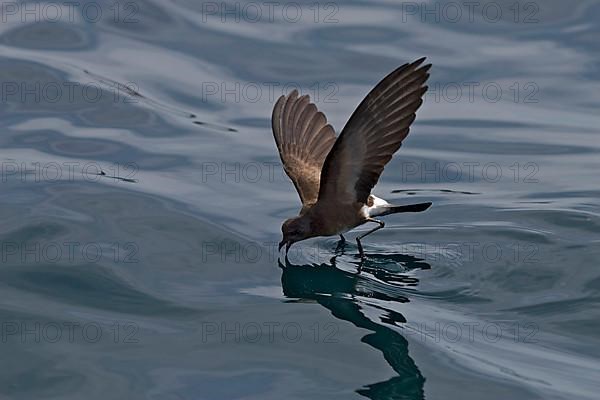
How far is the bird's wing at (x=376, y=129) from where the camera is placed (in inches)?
263

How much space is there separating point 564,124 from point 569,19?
7.33 feet

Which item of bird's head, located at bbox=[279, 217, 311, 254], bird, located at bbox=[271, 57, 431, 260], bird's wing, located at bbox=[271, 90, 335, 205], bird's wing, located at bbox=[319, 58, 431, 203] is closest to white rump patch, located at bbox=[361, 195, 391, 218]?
bird, located at bbox=[271, 57, 431, 260]

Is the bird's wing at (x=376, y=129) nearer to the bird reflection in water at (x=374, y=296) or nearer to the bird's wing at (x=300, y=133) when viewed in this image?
the bird reflection in water at (x=374, y=296)

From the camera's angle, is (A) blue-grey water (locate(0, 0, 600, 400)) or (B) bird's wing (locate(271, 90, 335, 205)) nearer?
(A) blue-grey water (locate(0, 0, 600, 400))

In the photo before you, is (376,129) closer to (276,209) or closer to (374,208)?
(374,208)

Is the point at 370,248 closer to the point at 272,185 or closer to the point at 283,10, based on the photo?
the point at 272,185

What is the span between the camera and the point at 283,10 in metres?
12.0

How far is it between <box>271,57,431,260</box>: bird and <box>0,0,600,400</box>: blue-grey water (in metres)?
0.31

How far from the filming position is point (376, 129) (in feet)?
22.5

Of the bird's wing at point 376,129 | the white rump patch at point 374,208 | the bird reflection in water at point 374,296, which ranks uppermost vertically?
the bird's wing at point 376,129

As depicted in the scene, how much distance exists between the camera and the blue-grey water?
6312mm

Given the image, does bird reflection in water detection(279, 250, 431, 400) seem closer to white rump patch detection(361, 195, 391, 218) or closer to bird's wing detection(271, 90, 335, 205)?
white rump patch detection(361, 195, 391, 218)

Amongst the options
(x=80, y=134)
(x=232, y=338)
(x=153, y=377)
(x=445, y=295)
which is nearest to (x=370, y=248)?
(x=445, y=295)

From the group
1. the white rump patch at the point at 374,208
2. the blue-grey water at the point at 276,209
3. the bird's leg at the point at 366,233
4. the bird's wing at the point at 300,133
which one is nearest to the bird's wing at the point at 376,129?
the white rump patch at the point at 374,208
